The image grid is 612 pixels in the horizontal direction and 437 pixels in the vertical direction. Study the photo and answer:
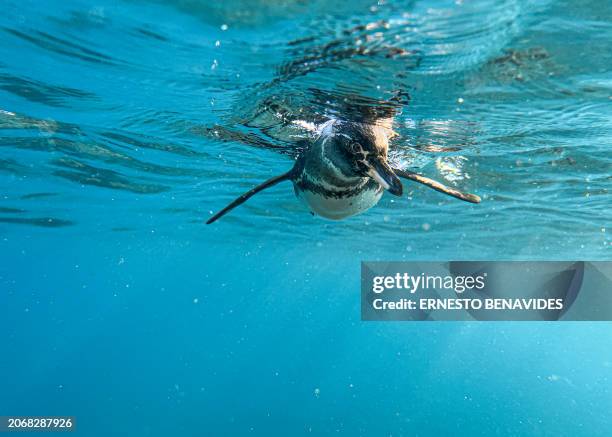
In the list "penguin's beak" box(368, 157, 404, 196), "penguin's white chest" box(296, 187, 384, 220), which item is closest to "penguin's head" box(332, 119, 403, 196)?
"penguin's beak" box(368, 157, 404, 196)

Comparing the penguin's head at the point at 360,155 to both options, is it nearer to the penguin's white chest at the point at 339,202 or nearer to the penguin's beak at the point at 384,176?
the penguin's beak at the point at 384,176

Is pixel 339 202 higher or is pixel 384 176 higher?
pixel 384 176

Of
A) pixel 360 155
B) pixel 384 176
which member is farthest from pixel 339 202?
pixel 384 176

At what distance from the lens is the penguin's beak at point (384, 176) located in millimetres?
4559

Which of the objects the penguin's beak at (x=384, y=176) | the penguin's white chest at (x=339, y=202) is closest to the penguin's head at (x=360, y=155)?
the penguin's beak at (x=384, y=176)

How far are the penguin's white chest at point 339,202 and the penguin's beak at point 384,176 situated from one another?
1268mm

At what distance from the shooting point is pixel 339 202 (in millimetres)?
6852

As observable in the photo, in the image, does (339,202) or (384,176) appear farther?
(339,202)

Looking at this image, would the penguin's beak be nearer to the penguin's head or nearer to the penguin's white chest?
the penguin's head

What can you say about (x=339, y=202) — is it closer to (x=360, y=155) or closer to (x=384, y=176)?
(x=360, y=155)

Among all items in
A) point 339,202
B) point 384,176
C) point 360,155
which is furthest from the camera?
point 339,202

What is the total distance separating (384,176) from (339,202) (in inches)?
76.4

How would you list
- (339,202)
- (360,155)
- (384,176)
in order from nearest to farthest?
(384,176), (360,155), (339,202)

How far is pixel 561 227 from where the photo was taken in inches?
762
